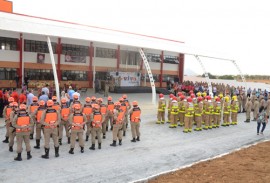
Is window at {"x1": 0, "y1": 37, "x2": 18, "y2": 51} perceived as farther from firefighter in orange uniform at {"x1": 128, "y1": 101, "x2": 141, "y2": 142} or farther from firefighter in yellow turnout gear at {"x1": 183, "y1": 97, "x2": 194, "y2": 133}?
firefighter in yellow turnout gear at {"x1": 183, "y1": 97, "x2": 194, "y2": 133}

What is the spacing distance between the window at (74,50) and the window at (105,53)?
4.52ft

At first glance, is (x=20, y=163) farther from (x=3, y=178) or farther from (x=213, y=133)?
(x=213, y=133)

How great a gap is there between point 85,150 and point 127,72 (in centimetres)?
2110

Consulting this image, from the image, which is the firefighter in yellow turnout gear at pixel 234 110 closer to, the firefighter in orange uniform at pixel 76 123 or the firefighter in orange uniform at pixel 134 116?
the firefighter in orange uniform at pixel 134 116

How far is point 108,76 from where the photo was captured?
3108 centimetres

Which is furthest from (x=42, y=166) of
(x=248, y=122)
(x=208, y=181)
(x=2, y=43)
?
(x=2, y=43)

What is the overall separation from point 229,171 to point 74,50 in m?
23.9

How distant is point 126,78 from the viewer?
32000 mm

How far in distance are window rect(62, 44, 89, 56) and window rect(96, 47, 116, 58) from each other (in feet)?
4.52

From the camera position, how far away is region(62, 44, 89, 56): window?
97.1 feet

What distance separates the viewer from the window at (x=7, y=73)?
26156 mm

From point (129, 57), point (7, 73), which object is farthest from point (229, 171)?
point (129, 57)

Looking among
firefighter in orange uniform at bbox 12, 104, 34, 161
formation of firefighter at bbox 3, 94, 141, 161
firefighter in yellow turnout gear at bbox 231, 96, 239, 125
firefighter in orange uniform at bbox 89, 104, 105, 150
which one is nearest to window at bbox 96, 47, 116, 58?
firefighter in yellow turnout gear at bbox 231, 96, 239, 125

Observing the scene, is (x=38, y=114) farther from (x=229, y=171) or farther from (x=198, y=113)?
(x=198, y=113)
